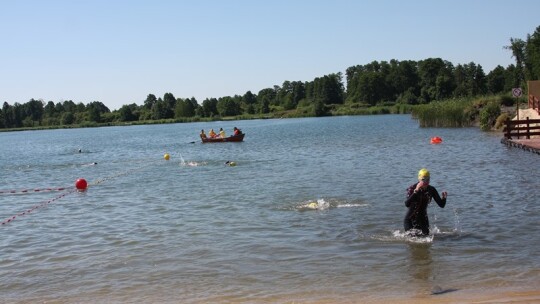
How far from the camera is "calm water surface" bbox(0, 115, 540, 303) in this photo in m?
10.3

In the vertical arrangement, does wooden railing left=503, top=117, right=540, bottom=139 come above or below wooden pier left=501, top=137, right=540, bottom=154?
above

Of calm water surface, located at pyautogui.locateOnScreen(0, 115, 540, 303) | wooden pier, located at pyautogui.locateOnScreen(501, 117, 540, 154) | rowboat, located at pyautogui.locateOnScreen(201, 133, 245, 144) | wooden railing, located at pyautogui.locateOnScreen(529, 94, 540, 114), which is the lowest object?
calm water surface, located at pyautogui.locateOnScreen(0, 115, 540, 303)

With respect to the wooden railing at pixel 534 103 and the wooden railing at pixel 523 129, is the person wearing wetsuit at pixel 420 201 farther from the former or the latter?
the wooden railing at pixel 534 103

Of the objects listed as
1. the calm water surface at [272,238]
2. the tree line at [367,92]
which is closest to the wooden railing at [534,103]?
the calm water surface at [272,238]

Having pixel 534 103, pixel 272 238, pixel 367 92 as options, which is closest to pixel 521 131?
pixel 534 103

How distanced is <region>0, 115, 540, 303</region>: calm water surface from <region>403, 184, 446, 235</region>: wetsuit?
0.34 metres

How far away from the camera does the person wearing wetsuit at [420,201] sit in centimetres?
1199

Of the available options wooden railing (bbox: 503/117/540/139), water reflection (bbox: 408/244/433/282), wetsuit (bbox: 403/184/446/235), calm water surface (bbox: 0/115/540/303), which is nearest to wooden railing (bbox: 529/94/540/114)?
wooden railing (bbox: 503/117/540/139)

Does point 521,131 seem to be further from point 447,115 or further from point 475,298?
point 475,298

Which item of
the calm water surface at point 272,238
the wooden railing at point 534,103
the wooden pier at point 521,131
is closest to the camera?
the calm water surface at point 272,238

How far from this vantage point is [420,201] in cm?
1222

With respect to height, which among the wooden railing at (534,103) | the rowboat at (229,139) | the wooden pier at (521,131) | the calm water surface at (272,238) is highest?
the wooden railing at (534,103)

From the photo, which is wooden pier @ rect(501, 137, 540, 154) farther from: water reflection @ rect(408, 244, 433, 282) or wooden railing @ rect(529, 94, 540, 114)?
water reflection @ rect(408, 244, 433, 282)

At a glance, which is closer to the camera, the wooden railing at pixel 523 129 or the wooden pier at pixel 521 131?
the wooden pier at pixel 521 131
